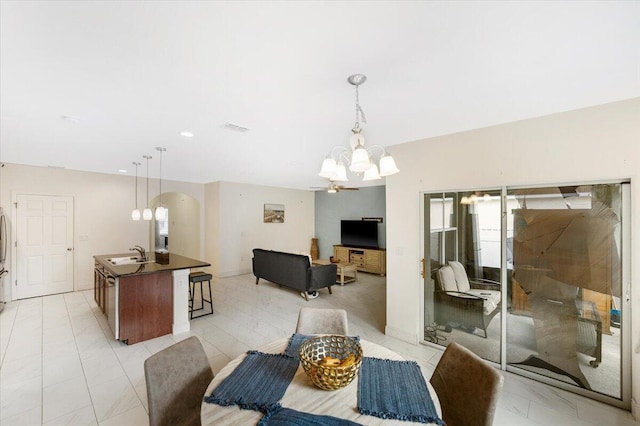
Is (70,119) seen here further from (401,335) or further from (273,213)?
(273,213)

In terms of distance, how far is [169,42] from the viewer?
1531mm

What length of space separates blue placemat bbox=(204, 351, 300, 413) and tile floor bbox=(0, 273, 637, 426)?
4.40ft

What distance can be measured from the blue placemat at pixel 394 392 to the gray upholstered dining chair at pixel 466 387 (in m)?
0.26

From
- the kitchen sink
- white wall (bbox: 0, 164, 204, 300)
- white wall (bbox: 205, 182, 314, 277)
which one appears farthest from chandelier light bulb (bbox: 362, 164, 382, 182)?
white wall (bbox: 0, 164, 204, 300)

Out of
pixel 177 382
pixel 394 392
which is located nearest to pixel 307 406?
pixel 394 392

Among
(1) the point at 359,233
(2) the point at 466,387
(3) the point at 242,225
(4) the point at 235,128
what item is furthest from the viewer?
(1) the point at 359,233

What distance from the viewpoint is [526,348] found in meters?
2.75

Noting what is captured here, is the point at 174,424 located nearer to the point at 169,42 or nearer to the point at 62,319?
the point at 169,42

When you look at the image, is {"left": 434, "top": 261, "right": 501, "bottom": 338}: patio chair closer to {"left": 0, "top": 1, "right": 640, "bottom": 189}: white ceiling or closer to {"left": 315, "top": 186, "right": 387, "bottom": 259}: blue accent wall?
{"left": 0, "top": 1, "right": 640, "bottom": 189}: white ceiling

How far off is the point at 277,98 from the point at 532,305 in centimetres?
325

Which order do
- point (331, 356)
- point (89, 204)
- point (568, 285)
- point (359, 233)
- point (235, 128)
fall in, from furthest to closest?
point (359, 233)
point (89, 204)
point (235, 128)
point (568, 285)
point (331, 356)

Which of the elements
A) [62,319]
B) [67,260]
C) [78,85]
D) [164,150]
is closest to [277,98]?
[78,85]

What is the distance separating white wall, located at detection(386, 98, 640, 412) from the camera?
2.18 meters

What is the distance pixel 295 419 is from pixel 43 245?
6706 mm
